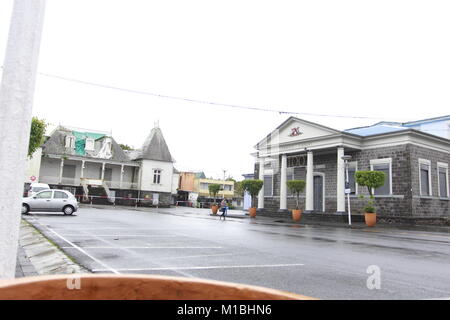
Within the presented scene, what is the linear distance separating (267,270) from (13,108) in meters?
5.05

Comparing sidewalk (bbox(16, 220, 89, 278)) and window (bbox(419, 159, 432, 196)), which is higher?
window (bbox(419, 159, 432, 196))

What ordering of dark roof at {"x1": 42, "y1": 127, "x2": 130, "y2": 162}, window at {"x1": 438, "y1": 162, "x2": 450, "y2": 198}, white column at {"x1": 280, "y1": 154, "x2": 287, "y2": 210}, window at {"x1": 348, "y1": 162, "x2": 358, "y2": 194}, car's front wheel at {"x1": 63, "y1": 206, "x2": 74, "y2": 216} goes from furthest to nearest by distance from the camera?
1. dark roof at {"x1": 42, "y1": 127, "x2": 130, "y2": 162}
2. white column at {"x1": 280, "y1": 154, "x2": 287, "y2": 210}
3. window at {"x1": 348, "y1": 162, "x2": 358, "y2": 194}
4. window at {"x1": 438, "y1": 162, "x2": 450, "y2": 198}
5. car's front wheel at {"x1": 63, "y1": 206, "x2": 74, "y2": 216}

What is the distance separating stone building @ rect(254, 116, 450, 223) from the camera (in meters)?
22.0

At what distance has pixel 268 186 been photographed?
31.5 m

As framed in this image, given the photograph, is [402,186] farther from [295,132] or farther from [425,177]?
[295,132]

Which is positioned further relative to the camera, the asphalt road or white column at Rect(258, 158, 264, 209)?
white column at Rect(258, 158, 264, 209)

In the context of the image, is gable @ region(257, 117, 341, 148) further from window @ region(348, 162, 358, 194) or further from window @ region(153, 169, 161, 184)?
window @ region(153, 169, 161, 184)

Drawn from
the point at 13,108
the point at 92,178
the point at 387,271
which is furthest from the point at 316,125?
the point at 92,178

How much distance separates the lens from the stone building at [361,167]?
22047 millimetres

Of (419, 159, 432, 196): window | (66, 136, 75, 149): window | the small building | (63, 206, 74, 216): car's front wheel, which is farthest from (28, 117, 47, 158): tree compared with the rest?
(66, 136, 75, 149): window

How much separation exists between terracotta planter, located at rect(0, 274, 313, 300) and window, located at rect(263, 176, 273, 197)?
2981 centimetres

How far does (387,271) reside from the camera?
6.72 metres

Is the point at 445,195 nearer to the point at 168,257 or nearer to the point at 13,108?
the point at 168,257

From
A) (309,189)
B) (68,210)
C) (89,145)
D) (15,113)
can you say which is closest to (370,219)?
(309,189)
